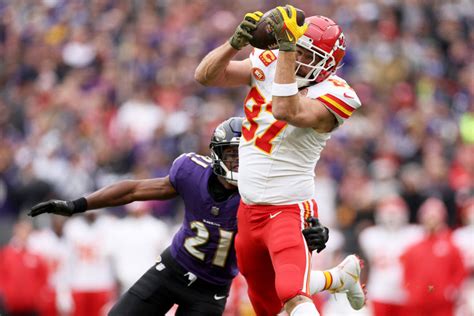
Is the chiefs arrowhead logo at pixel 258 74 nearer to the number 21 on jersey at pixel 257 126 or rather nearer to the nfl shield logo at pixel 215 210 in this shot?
the number 21 on jersey at pixel 257 126

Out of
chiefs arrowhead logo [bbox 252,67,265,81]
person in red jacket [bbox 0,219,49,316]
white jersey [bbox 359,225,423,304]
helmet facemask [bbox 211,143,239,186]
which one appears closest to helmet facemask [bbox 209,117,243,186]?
helmet facemask [bbox 211,143,239,186]

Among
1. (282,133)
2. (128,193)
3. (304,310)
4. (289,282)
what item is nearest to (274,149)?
(282,133)

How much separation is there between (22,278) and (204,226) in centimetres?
525

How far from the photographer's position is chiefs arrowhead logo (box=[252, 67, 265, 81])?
6062mm

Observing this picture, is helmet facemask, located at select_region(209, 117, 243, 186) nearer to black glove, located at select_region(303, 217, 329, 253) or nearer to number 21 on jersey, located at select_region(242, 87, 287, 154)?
number 21 on jersey, located at select_region(242, 87, 287, 154)

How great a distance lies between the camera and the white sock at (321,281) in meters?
6.41

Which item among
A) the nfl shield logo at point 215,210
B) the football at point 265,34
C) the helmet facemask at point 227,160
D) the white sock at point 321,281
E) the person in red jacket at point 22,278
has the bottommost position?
the person in red jacket at point 22,278

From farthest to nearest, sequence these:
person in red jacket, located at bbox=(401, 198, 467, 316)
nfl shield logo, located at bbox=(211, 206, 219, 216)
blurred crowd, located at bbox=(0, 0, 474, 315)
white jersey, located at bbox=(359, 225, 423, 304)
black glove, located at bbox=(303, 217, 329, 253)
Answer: blurred crowd, located at bbox=(0, 0, 474, 315)
white jersey, located at bbox=(359, 225, 423, 304)
person in red jacket, located at bbox=(401, 198, 467, 316)
nfl shield logo, located at bbox=(211, 206, 219, 216)
black glove, located at bbox=(303, 217, 329, 253)

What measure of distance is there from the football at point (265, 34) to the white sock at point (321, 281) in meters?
1.41

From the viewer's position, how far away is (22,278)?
1136cm

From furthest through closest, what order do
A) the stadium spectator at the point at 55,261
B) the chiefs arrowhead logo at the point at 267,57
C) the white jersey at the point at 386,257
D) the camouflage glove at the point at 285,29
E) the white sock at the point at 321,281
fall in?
the stadium spectator at the point at 55,261
the white jersey at the point at 386,257
the white sock at the point at 321,281
the chiefs arrowhead logo at the point at 267,57
the camouflage glove at the point at 285,29

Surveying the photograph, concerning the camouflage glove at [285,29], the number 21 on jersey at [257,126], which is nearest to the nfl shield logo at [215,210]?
the number 21 on jersey at [257,126]

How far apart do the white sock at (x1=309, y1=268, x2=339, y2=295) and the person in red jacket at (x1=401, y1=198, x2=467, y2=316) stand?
12.4 ft

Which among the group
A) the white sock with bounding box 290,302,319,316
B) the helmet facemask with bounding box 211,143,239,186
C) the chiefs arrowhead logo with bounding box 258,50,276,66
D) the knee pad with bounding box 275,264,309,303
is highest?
the chiefs arrowhead logo with bounding box 258,50,276,66
